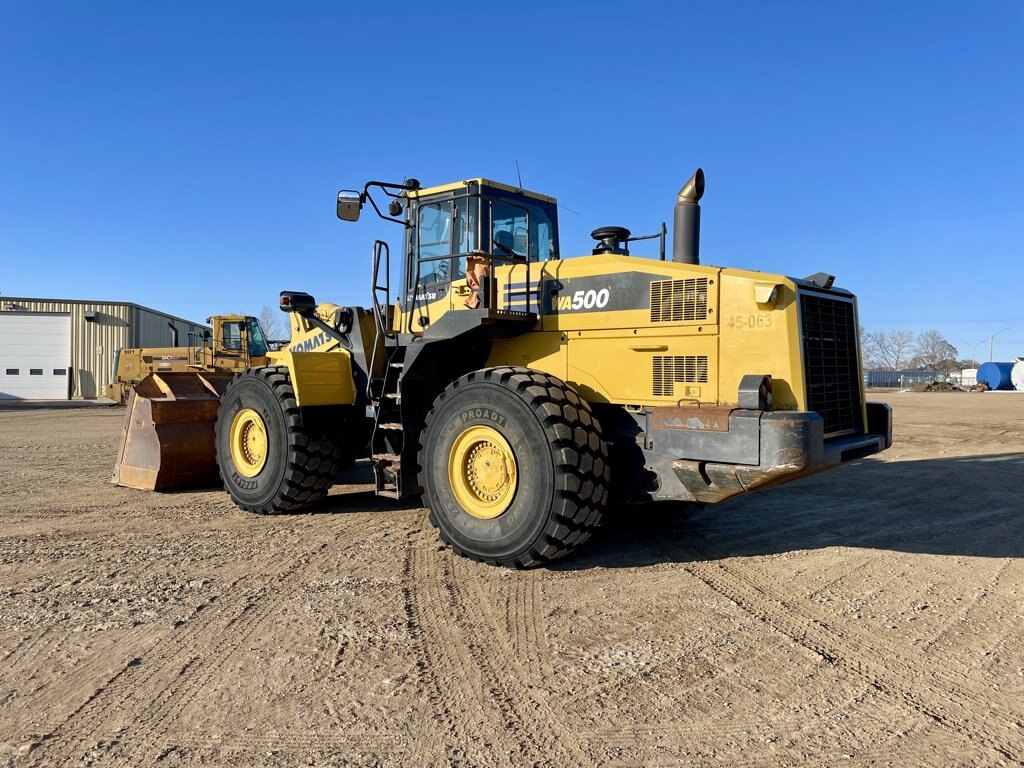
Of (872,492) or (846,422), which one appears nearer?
(846,422)

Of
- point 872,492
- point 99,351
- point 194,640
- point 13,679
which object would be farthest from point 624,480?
point 99,351

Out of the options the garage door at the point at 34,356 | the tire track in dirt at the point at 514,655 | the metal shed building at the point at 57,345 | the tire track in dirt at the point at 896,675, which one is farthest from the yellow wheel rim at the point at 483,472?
the garage door at the point at 34,356

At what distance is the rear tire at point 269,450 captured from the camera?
6.99m

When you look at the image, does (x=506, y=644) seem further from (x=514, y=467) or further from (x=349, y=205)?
(x=349, y=205)

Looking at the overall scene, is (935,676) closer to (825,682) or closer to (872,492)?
(825,682)

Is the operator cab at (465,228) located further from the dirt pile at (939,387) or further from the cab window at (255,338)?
the dirt pile at (939,387)

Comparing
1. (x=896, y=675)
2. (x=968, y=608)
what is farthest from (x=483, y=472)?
(x=968, y=608)

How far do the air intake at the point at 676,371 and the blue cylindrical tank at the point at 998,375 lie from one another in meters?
67.0

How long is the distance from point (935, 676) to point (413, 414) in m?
4.21

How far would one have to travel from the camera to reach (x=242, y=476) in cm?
747

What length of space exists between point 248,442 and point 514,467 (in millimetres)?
3622

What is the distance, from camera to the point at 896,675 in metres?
3.57

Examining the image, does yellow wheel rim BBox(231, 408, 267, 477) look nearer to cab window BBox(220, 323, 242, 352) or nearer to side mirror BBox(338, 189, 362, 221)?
side mirror BBox(338, 189, 362, 221)

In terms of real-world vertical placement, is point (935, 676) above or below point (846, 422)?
below
